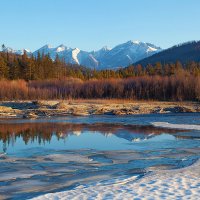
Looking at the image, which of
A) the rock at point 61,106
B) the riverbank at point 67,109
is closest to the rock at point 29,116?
the riverbank at point 67,109

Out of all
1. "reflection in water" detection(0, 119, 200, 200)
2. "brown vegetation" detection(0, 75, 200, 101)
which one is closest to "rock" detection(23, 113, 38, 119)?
"reflection in water" detection(0, 119, 200, 200)

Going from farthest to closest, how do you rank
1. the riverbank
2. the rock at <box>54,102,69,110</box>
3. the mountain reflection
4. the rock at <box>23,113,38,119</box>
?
1. the rock at <box>54,102,69,110</box>
2. the riverbank
3. the rock at <box>23,113,38,119</box>
4. the mountain reflection

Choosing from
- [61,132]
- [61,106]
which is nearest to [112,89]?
[61,106]

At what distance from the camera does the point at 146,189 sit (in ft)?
35.8

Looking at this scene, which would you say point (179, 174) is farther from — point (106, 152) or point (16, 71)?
point (16, 71)

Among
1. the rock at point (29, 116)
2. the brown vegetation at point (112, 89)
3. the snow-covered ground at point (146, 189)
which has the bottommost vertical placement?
the snow-covered ground at point (146, 189)

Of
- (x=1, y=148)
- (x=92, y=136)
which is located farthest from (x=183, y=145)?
(x=1, y=148)

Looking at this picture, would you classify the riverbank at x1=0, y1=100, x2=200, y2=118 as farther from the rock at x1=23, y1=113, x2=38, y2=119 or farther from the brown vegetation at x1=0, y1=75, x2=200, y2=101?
the brown vegetation at x1=0, y1=75, x2=200, y2=101

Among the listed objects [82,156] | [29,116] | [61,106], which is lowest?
[82,156]

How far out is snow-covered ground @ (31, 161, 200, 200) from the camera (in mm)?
10227

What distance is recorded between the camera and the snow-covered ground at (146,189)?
1023 cm

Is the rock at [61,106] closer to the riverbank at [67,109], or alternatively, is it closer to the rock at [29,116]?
the riverbank at [67,109]

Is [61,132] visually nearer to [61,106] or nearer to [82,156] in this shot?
[82,156]

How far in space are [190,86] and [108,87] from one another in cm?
1200
